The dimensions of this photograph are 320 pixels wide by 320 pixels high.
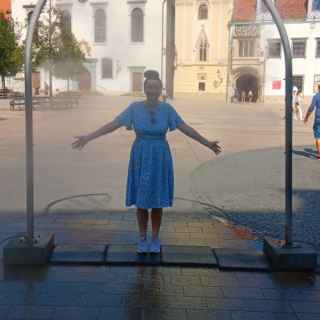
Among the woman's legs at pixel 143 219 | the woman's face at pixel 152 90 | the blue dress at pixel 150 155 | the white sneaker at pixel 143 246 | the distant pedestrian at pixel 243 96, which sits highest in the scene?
the distant pedestrian at pixel 243 96

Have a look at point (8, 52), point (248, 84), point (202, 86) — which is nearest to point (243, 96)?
point (248, 84)

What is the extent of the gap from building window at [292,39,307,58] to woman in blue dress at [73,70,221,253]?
133 feet

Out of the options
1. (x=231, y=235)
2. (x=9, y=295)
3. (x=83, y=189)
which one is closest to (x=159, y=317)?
(x=9, y=295)

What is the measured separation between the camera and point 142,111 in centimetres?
400

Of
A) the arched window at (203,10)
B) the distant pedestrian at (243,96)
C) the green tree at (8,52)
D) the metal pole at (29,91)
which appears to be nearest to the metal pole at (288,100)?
the metal pole at (29,91)

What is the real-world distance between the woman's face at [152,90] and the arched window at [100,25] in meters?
1.10

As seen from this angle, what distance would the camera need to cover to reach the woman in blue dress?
3994 millimetres

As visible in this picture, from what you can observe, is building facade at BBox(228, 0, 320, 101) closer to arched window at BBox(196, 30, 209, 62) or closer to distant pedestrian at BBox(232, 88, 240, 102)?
distant pedestrian at BBox(232, 88, 240, 102)

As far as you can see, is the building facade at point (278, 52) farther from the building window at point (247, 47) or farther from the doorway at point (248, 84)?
the doorway at point (248, 84)

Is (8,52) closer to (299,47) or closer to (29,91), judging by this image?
(299,47)

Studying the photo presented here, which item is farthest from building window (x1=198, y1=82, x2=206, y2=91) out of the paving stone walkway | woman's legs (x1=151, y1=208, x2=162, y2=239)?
the paving stone walkway

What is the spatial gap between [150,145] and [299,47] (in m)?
40.9

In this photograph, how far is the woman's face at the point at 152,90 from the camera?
157 inches

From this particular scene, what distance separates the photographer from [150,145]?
13.1 feet
